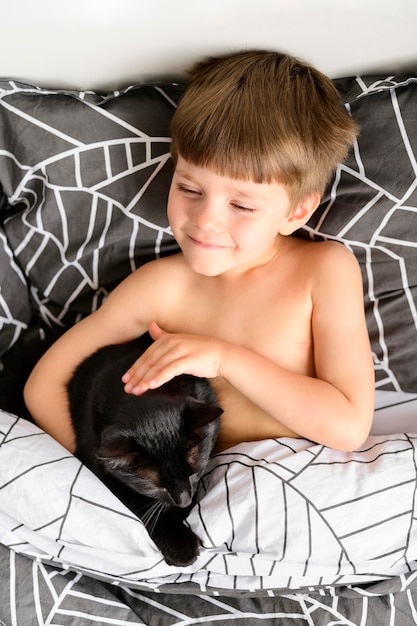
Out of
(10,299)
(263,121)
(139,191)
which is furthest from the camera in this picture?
(10,299)

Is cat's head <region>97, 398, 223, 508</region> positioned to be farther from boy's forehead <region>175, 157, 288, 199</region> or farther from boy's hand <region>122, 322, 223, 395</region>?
boy's forehead <region>175, 157, 288, 199</region>

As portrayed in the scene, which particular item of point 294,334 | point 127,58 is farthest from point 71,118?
point 294,334

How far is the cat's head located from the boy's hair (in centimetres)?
38

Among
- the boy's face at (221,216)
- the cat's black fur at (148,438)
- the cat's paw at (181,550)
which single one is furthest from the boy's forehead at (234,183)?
the cat's paw at (181,550)

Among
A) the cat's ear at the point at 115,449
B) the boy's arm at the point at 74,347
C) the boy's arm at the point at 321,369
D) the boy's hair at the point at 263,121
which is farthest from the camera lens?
the boy's arm at the point at 74,347

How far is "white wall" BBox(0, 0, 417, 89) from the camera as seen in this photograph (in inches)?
Answer: 40.7

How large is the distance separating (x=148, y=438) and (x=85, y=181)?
0.55 m

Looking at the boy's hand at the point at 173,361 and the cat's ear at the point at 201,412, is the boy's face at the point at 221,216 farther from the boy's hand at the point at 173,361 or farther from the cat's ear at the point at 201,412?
the cat's ear at the point at 201,412

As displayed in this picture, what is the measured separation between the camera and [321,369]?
3.75 ft

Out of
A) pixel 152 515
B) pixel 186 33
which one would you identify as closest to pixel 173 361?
pixel 152 515

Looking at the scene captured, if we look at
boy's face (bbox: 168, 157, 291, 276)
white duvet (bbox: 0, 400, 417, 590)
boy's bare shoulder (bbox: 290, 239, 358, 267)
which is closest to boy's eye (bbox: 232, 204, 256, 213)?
boy's face (bbox: 168, 157, 291, 276)

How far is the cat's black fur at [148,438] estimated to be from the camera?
94cm

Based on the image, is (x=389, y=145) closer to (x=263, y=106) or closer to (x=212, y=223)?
(x=263, y=106)

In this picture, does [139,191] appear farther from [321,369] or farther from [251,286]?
[321,369]
